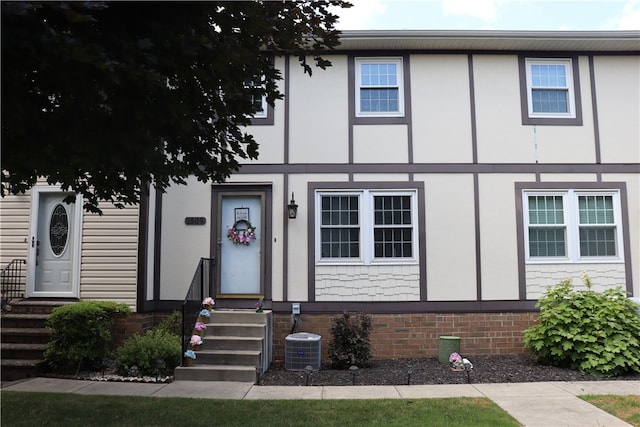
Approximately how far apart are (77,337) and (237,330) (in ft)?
7.73

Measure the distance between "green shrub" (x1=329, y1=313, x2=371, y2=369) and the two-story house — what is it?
0.81 metres

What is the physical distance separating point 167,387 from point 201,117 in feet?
12.8

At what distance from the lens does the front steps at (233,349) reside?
733 centimetres

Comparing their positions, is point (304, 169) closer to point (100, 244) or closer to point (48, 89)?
point (100, 244)

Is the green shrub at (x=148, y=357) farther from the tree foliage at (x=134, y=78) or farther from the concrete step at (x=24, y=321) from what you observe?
the tree foliage at (x=134, y=78)

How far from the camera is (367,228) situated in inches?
369

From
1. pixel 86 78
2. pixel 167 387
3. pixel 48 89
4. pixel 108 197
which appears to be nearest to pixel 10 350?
pixel 167 387

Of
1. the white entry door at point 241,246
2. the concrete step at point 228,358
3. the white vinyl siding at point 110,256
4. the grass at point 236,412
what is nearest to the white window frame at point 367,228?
the white entry door at point 241,246

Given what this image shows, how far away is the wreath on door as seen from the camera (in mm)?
9383

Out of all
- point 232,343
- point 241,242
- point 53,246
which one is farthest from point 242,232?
point 53,246

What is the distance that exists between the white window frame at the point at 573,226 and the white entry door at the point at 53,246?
8096mm

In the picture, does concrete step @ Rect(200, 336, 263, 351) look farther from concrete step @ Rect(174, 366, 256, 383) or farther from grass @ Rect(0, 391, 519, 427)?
grass @ Rect(0, 391, 519, 427)

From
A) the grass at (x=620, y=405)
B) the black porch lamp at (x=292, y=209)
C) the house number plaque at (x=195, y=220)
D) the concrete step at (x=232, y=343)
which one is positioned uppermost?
the black porch lamp at (x=292, y=209)

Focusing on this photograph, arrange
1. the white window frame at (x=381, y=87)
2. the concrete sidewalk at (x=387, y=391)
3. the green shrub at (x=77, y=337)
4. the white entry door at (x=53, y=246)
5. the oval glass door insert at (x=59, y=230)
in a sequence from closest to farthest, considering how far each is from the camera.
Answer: the concrete sidewalk at (x=387, y=391) < the green shrub at (x=77, y=337) < the white entry door at (x=53, y=246) < the oval glass door insert at (x=59, y=230) < the white window frame at (x=381, y=87)
